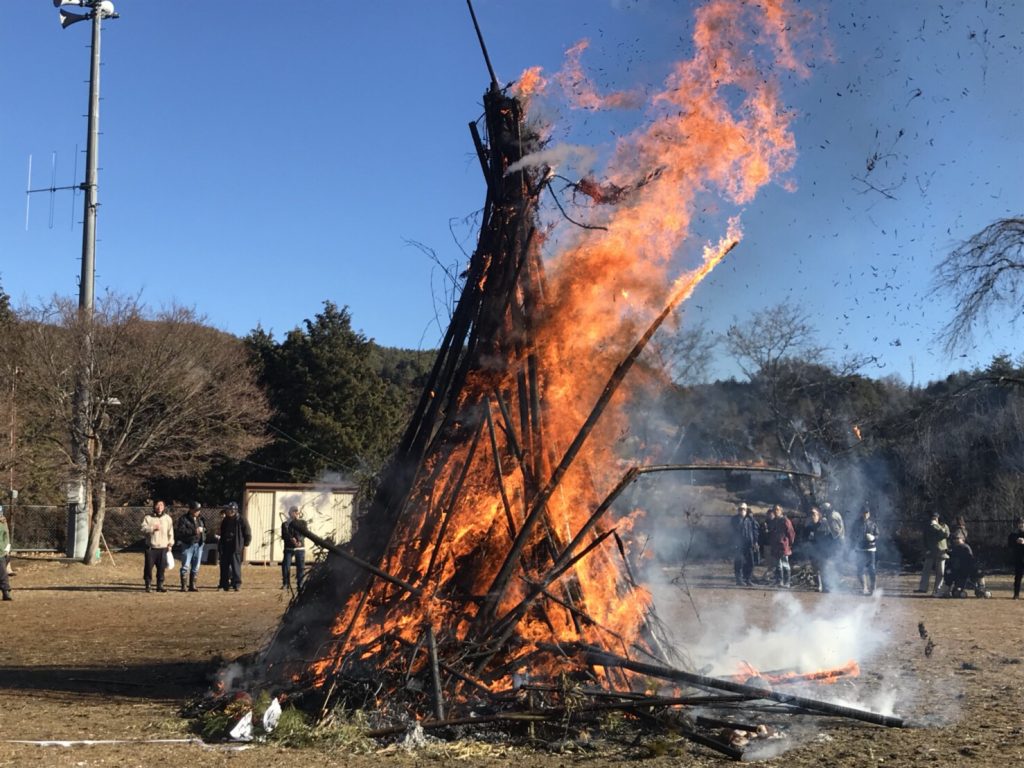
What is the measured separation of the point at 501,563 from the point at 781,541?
12284 millimetres

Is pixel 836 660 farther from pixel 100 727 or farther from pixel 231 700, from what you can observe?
pixel 100 727

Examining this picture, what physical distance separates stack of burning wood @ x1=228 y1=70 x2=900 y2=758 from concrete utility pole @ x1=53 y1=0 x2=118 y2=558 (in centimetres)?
1887

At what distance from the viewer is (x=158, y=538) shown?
1728cm

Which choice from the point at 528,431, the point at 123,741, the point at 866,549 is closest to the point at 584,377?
the point at 528,431

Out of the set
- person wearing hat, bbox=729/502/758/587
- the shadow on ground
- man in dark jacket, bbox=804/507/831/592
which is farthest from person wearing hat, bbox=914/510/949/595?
the shadow on ground

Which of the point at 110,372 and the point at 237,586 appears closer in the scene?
the point at 237,586

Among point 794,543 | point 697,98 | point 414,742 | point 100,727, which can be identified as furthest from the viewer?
point 794,543

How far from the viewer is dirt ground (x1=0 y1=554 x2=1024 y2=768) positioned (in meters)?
5.70

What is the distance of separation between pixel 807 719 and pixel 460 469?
307cm

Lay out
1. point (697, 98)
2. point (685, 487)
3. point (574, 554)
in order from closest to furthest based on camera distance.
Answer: point (574, 554), point (697, 98), point (685, 487)

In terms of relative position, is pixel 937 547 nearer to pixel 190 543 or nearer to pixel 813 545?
pixel 813 545

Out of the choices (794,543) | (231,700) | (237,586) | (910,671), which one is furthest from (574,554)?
(794,543)

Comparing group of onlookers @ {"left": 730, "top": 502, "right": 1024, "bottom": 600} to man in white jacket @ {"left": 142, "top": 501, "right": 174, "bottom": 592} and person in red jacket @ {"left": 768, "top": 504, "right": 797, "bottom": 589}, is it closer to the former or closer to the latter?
person in red jacket @ {"left": 768, "top": 504, "right": 797, "bottom": 589}

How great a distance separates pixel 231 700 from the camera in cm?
677
